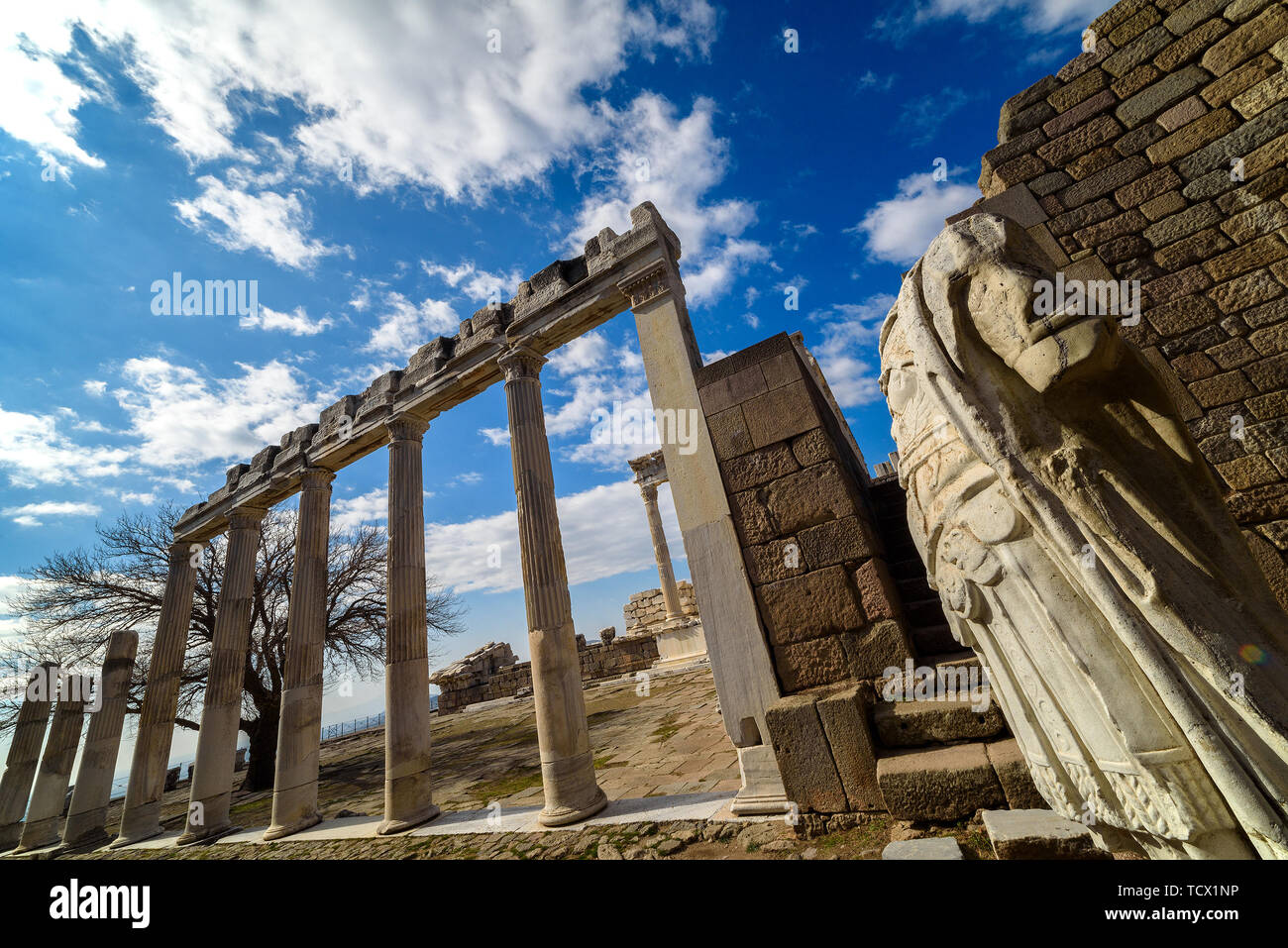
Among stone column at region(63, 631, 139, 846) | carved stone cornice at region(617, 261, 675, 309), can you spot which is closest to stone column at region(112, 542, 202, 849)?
stone column at region(63, 631, 139, 846)

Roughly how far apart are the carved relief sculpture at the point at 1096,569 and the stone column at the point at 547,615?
4.26m

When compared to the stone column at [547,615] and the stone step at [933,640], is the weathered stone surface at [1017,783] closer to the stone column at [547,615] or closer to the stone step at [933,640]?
the stone step at [933,640]

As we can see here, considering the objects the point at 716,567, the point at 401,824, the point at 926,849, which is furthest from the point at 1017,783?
the point at 401,824

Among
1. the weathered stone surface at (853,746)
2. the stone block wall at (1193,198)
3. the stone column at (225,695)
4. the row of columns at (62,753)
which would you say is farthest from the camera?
the row of columns at (62,753)

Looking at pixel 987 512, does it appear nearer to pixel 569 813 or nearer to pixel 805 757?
pixel 805 757

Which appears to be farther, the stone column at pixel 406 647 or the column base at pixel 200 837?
the column base at pixel 200 837

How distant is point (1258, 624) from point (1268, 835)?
0.50 metres

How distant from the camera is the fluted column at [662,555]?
17.1 metres

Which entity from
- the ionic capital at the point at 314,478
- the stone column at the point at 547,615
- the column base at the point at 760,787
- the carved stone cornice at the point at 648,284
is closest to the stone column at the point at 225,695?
the ionic capital at the point at 314,478

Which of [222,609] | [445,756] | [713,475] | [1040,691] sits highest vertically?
[222,609]

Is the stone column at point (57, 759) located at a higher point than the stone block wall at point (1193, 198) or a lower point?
lower
